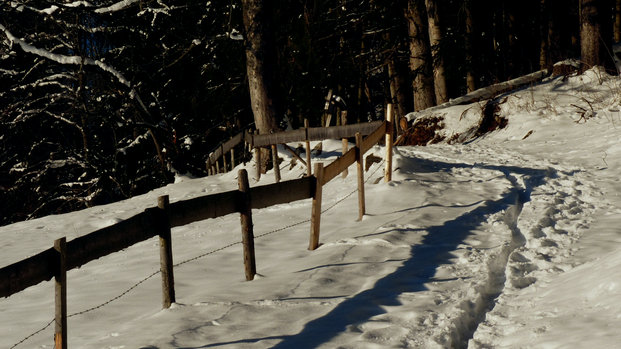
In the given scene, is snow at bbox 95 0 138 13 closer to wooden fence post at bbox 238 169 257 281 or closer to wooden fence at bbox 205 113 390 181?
wooden fence at bbox 205 113 390 181

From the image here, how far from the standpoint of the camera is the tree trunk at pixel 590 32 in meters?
17.8

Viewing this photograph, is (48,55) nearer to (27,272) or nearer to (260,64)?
(260,64)

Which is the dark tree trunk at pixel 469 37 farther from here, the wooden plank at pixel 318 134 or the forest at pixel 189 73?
the wooden plank at pixel 318 134

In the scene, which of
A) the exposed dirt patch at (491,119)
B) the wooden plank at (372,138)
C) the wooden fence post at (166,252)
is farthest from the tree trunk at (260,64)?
the wooden fence post at (166,252)

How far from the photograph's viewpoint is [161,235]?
594 cm

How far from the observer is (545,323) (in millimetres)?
4820

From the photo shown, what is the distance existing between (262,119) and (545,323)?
1181 centimetres

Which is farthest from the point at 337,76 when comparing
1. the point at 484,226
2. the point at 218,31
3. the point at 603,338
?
the point at 603,338

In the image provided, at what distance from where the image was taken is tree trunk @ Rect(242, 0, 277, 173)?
15.5 m

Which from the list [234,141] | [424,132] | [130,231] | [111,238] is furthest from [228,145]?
[111,238]

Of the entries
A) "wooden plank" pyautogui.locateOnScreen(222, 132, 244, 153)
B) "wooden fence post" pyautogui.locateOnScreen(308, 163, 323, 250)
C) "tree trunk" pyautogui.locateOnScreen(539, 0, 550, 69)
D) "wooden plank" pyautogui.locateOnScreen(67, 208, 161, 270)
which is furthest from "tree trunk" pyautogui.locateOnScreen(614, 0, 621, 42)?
"wooden plank" pyautogui.locateOnScreen(67, 208, 161, 270)

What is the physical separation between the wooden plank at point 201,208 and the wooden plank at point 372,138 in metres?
3.43

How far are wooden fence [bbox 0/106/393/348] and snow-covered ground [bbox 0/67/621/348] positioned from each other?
1.33 ft

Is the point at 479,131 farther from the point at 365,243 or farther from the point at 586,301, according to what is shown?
the point at 586,301
